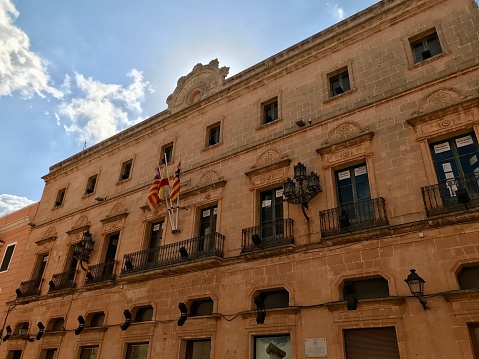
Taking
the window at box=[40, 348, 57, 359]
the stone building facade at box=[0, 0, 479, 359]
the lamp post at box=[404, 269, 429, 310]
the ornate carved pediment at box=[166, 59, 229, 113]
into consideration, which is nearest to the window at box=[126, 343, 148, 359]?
the stone building facade at box=[0, 0, 479, 359]

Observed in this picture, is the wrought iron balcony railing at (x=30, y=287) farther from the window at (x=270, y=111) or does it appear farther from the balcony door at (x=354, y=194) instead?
the balcony door at (x=354, y=194)

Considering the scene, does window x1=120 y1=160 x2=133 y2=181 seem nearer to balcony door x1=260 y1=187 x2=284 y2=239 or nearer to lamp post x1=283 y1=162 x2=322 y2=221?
balcony door x1=260 y1=187 x2=284 y2=239

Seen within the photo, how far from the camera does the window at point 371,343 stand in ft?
25.3

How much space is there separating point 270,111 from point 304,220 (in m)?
4.62

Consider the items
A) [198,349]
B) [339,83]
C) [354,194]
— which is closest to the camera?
[354,194]

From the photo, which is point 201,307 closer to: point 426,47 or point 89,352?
point 89,352

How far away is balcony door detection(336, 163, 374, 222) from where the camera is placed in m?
9.18

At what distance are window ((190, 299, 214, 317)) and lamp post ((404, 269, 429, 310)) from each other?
5604mm

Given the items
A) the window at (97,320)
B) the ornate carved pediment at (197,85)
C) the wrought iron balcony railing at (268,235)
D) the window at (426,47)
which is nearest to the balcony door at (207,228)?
the wrought iron balcony railing at (268,235)

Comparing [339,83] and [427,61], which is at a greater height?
[339,83]

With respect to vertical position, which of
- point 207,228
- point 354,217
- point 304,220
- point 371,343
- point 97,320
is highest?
point 207,228

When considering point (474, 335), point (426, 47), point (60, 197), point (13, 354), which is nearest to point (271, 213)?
point (474, 335)

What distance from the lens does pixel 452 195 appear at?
815 cm

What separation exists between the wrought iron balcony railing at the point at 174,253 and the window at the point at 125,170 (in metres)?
4.28
